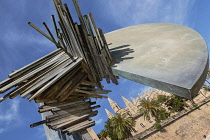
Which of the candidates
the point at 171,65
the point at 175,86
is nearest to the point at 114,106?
the point at 171,65

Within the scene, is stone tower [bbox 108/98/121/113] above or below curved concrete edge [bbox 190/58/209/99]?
below

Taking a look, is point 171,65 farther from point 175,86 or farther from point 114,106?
point 114,106

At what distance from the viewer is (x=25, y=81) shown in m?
2.30

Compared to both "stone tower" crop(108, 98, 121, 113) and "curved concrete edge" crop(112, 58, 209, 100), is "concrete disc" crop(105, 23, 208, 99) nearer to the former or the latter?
"curved concrete edge" crop(112, 58, 209, 100)

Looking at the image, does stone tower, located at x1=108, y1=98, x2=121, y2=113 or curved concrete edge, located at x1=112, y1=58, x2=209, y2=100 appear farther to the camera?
stone tower, located at x1=108, y1=98, x2=121, y2=113

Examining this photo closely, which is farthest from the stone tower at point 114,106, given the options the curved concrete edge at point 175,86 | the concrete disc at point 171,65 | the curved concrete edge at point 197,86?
the curved concrete edge at point 197,86

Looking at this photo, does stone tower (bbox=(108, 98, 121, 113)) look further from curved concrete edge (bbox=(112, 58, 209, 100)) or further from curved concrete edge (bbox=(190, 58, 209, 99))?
curved concrete edge (bbox=(190, 58, 209, 99))

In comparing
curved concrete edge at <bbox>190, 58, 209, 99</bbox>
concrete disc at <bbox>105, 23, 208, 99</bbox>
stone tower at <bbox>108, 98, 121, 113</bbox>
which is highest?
concrete disc at <bbox>105, 23, 208, 99</bbox>

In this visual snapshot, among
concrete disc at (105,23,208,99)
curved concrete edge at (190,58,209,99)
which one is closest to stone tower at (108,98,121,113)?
concrete disc at (105,23,208,99)

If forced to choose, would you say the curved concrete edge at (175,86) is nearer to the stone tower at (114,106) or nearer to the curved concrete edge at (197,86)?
the curved concrete edge at (197,86)

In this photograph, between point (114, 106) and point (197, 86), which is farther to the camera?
point (114, 106)

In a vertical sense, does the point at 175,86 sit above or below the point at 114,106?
above

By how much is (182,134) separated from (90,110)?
2838cm

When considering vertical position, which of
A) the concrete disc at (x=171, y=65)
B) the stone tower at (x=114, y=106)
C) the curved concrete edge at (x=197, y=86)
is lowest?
the stone tower at (x=114, y=106)
